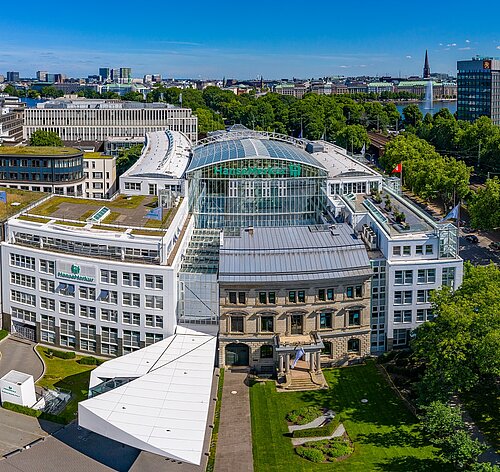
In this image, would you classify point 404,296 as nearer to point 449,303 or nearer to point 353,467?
point 449,303

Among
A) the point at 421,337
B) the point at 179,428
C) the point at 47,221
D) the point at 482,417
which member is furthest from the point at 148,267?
the point at 482,417

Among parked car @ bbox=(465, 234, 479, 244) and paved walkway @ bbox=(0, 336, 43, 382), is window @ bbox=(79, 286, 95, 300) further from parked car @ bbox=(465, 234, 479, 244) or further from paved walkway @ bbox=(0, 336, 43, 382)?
parked car @ bbox=(465, 234, 479, 244)

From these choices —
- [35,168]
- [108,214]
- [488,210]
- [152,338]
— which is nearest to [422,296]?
[152,338]

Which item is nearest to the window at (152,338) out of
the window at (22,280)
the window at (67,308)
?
the window at (67,308)

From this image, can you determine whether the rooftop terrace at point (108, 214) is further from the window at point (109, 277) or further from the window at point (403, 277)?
the window at point (403, 277)

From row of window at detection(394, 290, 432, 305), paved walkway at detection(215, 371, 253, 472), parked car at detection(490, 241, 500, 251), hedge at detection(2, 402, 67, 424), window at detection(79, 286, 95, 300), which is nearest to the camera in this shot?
paved walkway at detection(215, 371, 253, 472)

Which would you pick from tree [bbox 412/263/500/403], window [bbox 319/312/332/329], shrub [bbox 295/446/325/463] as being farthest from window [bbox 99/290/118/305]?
tree [bbox 412/263/500/403]

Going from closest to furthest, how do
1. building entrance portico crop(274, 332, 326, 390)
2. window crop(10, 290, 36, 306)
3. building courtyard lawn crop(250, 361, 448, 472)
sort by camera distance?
building courtyard lawn crop(250, 361, 448, 472)
building entrance portico crop(274, 332, 326, 390)
window crop(10, 290, 36, 306)
